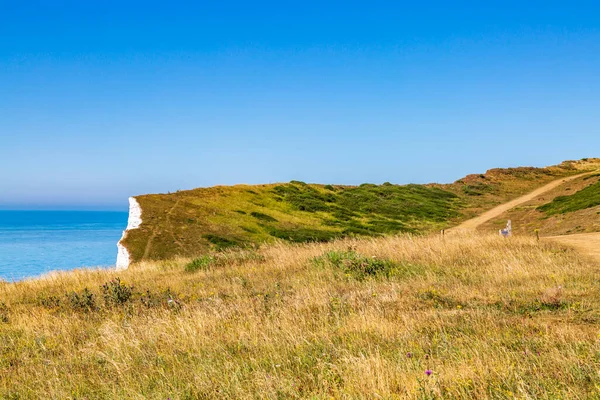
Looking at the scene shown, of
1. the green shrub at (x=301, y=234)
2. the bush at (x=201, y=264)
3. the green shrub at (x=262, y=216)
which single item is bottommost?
the green shrub at (x=301, y=234)

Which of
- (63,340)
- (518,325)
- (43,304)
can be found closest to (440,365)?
(518,325)

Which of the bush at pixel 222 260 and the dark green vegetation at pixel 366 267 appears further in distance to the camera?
the bush at pixel 222 260

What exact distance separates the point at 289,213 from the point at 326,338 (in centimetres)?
3810

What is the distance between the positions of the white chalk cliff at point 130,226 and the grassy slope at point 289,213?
0.45 metres

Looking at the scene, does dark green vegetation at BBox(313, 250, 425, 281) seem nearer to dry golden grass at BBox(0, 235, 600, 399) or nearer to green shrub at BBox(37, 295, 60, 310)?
dry golden grass at BBox(0, 235, 600, 399)

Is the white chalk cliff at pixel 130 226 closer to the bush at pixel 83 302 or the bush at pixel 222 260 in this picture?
the bush at pixel 222 260

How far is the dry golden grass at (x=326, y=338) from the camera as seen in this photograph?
4.49 metres

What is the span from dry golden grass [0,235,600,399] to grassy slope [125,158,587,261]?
1891 centimetres

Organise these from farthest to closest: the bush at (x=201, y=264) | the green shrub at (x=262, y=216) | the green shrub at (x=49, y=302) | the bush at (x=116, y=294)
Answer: the green shrub at (x=262, y=216)
the bush at (x=201, y=264)
the green shrub at (x=49, y=302)
the bush at (x=116, y=294)

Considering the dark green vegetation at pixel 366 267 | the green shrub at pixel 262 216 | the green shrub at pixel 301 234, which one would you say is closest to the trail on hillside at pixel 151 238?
the green shrub at pixel 262 216

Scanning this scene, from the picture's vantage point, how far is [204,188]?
44500 millimetres

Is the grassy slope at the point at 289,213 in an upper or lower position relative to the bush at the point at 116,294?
upper

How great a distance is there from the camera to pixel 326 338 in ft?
19.7

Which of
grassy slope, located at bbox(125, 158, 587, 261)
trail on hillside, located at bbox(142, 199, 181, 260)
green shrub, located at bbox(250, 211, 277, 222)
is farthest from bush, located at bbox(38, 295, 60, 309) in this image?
green shrub, located at bbox(250, 211, 277, 222)
